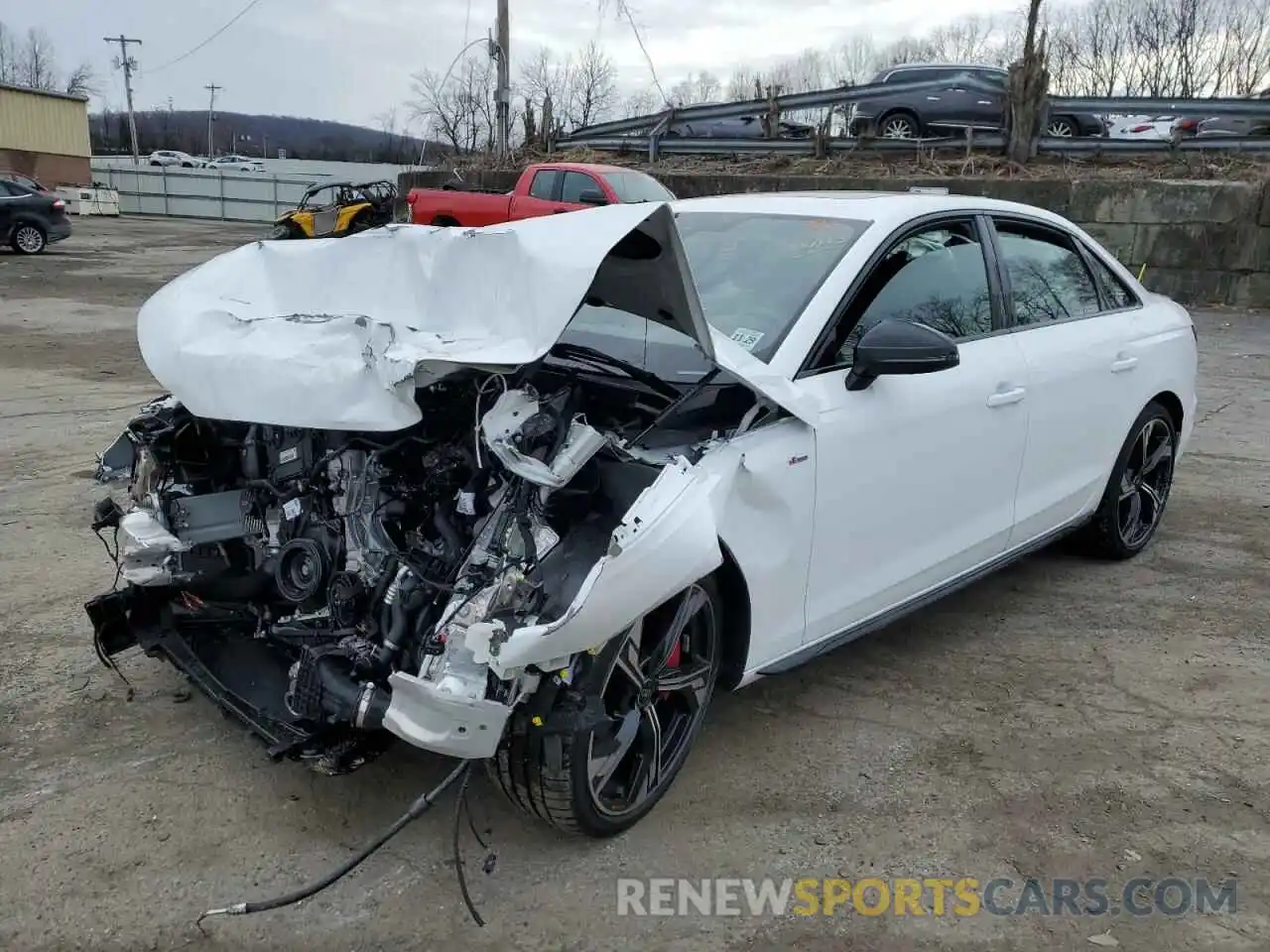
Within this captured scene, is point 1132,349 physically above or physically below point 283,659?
above

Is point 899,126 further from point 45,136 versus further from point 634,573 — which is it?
point 45,136

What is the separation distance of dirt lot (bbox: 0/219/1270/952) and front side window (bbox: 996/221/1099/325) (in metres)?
1.28

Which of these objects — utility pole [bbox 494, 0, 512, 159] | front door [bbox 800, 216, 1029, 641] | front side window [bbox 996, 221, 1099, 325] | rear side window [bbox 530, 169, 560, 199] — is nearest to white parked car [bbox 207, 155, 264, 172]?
utility pole [bbox 494, 0, 512, 159]

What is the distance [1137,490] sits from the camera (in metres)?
4.95

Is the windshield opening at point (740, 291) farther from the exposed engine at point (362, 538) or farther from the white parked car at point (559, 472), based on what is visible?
the exposed engine at point (362, 538)

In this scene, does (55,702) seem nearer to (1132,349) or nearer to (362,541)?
(362,541)

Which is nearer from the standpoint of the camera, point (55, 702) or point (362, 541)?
point (362, 541)

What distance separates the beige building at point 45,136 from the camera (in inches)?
1446

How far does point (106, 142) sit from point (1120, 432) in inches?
3737

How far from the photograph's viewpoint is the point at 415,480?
2.81 metres

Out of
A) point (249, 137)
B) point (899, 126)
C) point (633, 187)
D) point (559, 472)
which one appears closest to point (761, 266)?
point (559, 472)

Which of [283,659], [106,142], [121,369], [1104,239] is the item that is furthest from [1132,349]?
[106,142]

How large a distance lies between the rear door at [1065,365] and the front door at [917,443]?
14 centimetres

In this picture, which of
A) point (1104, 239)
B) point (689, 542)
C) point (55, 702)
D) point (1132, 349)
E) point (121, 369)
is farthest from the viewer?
point (1104, 239)
